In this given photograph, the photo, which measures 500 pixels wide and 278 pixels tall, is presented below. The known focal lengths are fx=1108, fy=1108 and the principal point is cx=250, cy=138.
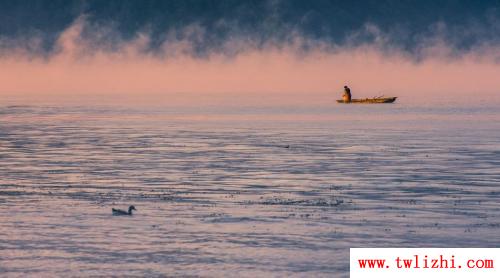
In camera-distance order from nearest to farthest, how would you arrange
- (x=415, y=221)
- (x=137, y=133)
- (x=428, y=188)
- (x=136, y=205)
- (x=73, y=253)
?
(x=73, y=253) → (x=415, y=221) → (x=136, y=205) → (x=428, y=188) → (x=137, y=133)

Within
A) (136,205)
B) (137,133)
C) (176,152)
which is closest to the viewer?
(136,205)

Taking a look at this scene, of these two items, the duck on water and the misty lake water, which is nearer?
the misty lake water

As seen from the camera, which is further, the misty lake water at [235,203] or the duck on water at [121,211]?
the duck on water at [121,211]

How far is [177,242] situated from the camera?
103 feet

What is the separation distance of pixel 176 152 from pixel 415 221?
32.4 m

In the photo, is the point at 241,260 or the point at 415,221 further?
the point at 415,221

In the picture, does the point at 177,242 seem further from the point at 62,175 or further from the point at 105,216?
the point at 62,175

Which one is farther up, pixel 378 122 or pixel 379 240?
pixel 378 122

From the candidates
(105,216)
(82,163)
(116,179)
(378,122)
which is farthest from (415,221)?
(378,122)

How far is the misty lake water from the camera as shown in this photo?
29453 mm

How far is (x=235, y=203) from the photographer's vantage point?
39.8 meters

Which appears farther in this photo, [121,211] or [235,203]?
[235,203]

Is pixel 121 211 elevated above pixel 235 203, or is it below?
below

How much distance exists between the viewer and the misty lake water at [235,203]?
29.5 meters
